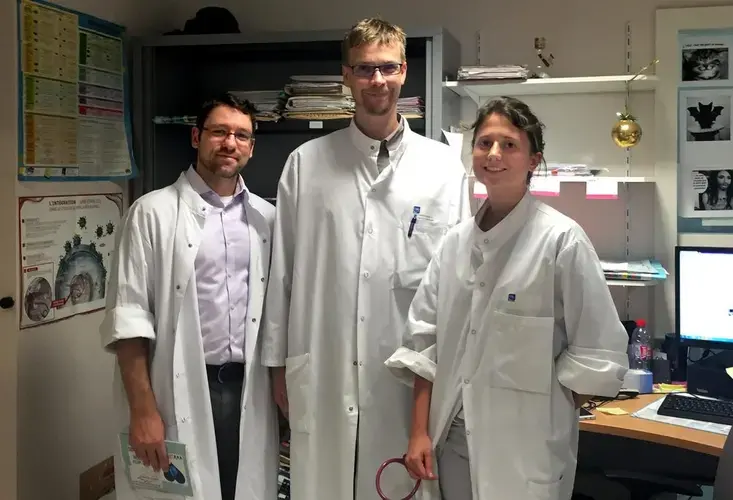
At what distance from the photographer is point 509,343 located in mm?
1668

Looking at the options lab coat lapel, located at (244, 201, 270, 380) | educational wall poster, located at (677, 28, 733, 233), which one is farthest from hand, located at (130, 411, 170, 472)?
educational wall poster, located at (677, 28, 733, 233)

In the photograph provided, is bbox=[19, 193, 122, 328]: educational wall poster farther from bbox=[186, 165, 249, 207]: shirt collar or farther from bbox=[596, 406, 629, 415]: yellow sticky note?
bbox=[596, 406, 629, 415]: yellow sticky note

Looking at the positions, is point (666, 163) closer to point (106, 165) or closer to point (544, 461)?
point (544, 461)

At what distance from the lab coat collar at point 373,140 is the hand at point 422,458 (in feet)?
2.51

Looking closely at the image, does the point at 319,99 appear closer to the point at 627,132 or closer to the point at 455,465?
the point at 627,132

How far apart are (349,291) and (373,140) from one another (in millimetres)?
415

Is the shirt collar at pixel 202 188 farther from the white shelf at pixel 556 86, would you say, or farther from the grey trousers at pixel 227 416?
the white shelf at pixel 556 86

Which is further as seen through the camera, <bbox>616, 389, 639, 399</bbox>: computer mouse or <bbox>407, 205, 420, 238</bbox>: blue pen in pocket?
<bbox>616, 389, 639, 399</bbox>: computer mouse

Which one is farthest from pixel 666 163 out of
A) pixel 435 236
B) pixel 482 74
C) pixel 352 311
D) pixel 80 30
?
pixel 80 30

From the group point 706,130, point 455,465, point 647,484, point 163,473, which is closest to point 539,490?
point 455,465

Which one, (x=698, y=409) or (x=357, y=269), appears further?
(x=698, y=409)

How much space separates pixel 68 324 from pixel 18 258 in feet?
1.16

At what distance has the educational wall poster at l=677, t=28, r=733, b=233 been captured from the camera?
267cm

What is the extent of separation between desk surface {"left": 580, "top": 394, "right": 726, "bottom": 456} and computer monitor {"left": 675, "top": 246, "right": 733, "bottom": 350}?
13.8 inches
